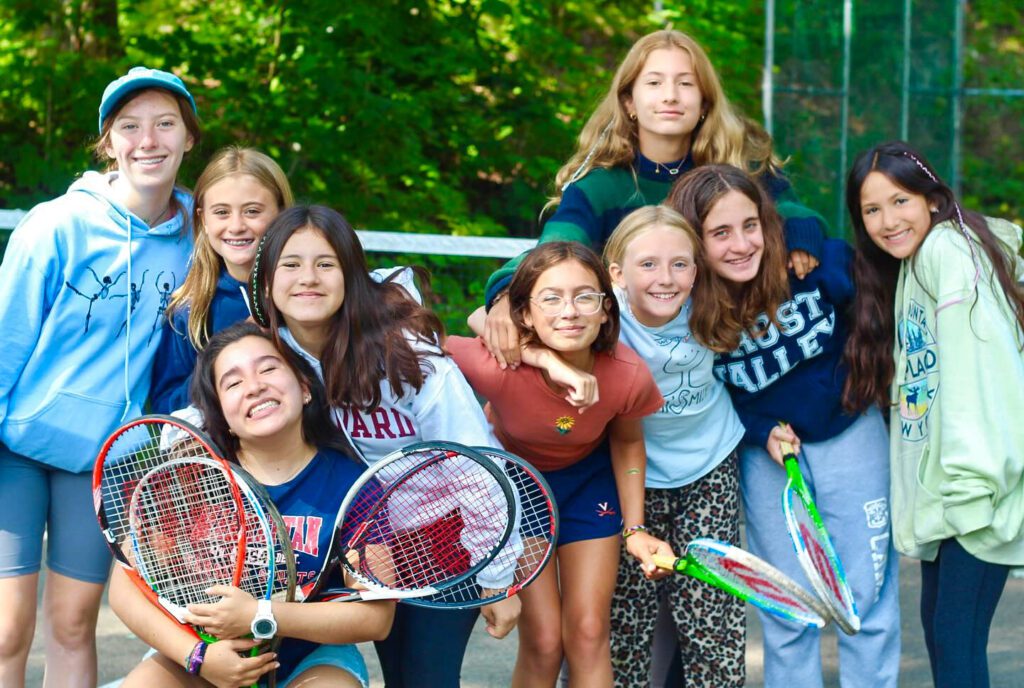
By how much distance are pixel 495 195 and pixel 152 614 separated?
657cm

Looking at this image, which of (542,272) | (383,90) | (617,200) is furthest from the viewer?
(383,90)

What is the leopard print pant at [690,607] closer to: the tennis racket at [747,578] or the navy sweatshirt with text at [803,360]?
the navy sweatshirt with text at [803,360]

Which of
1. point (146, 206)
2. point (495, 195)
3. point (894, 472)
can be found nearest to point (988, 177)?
point (495, 195)

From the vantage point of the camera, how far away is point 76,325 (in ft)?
11.9

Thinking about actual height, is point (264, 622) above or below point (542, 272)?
below

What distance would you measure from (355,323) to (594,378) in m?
0.68

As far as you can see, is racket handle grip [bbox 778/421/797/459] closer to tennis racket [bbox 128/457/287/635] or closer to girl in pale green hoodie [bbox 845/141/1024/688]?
girl in pale green hoodie [bbox 845/141/1024/688]

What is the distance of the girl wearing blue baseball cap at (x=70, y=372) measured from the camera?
11.8 feet

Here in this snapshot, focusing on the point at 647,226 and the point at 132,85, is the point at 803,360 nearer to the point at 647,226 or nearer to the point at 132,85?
the point at 647,226

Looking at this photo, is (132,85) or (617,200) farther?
(617,200)

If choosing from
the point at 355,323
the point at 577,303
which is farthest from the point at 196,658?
the point at 577,303

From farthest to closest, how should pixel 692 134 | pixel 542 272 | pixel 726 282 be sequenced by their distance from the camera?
1. pixel 692 134
2. pixel 726 282
3. pixel 542 272

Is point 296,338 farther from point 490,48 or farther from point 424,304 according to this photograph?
point 490,48

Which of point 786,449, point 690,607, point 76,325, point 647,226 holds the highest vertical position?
point 647,226
